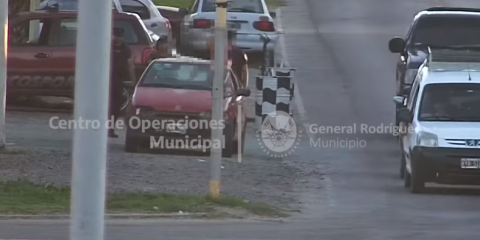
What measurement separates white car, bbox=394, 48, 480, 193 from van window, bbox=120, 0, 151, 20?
1264cm

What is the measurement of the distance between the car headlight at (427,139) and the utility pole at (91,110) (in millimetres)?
10287

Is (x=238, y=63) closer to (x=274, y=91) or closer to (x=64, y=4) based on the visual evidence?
(x=274, y=91)

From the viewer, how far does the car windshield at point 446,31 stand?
822 inches

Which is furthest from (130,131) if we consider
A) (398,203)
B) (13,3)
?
(13,3)

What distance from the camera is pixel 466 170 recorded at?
14875 millimetres

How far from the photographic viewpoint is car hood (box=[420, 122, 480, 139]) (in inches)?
592

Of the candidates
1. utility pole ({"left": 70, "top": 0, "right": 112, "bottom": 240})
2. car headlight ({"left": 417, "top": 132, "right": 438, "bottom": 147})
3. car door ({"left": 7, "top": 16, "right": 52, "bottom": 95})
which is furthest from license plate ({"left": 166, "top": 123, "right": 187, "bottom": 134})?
utility pole ({"left": 70, "top": 0, "right": 112, "bottom": 240})

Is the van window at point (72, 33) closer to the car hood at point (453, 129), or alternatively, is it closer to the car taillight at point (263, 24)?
the car taillight at point (263, 24)

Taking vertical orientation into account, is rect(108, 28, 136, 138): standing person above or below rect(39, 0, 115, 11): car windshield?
below

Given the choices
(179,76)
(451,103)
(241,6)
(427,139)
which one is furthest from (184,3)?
(427,139)

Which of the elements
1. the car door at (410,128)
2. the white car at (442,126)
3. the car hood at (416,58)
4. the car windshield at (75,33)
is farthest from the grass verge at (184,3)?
the white car at (442,126)

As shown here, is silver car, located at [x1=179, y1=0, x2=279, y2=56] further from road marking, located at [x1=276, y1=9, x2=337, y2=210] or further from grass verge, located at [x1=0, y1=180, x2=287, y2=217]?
grass verge, located at [x1=0, y1=180, x2=287, y2=217]

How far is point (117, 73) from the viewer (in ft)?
62.8

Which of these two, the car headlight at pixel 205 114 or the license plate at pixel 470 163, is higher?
the car headlight at pixel 205 114
